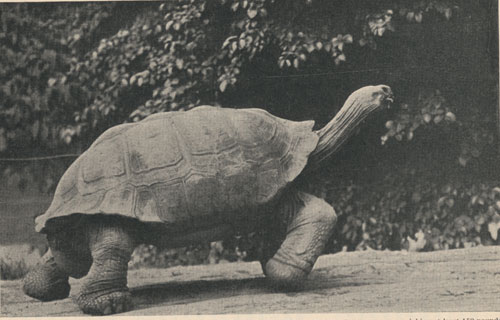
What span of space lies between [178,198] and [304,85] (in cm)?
280

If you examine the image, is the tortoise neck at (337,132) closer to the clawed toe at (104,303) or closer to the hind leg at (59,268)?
the clawed toe at (104,303)

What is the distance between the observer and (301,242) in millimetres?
6066

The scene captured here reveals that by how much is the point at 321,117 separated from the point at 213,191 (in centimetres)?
261

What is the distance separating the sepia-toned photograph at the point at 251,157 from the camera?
19.3ft

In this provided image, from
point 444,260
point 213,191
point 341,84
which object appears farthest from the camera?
point 341,84

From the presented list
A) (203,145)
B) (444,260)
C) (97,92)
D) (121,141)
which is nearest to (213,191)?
(203,145)

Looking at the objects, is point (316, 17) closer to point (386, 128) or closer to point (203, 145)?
point (386, 128)

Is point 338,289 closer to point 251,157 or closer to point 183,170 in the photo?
point 251,157

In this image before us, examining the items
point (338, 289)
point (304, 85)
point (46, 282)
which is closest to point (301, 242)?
point (338, 289)

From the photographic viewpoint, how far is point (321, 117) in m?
8.18

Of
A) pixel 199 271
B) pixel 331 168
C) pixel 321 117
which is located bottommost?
pixel 199 271

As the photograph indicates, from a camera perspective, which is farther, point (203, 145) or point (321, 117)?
point (321, 117)

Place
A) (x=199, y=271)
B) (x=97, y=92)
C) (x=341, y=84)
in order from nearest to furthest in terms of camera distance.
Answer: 1. (x=199, y=271)
2. (x=341, y=84)
3. (x=97, y=92)

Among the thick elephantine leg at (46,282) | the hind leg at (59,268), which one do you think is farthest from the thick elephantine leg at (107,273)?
the thick elephantine leg at (46,282)
